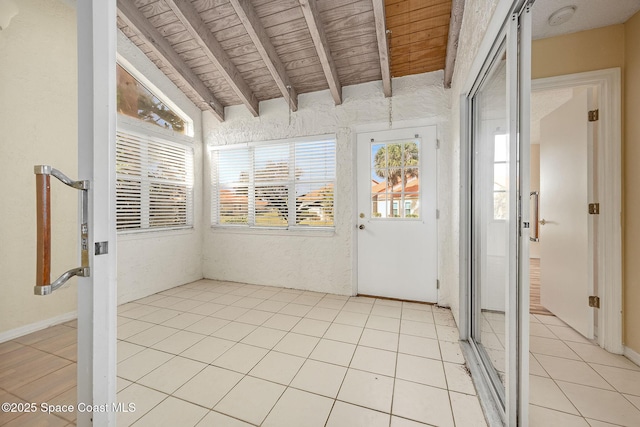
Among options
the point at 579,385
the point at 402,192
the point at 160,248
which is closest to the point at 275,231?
the point at 160,248

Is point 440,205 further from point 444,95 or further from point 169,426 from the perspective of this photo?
point 169,426

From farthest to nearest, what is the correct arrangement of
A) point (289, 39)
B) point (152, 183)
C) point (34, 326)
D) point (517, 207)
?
point (152, 183) → point (289, 39) → point (34, 326) → point (517, 207)

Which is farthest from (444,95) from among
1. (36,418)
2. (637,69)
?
(36,418)

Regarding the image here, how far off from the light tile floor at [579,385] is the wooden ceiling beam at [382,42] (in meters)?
2.82

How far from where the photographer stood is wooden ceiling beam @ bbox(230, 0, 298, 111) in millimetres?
2264

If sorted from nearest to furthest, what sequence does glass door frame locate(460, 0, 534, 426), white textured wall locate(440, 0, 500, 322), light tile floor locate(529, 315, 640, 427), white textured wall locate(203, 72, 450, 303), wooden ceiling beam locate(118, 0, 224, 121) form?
glass door frame locate(460, 0, 534, 426)
light tile floor locate(529, 315, 640, 427)
white textured wall locate(440, 0, 500, 322)
wooden ceiling beam locate(118, 0, 224, 121)
white textured wall locate(203, 72, 450, 303)

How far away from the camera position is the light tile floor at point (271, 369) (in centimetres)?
139

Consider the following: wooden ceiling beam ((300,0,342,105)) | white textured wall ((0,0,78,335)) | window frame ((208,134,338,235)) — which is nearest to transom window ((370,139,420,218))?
window frame ((208,134,338,235))

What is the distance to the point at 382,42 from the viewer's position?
2.33 metres

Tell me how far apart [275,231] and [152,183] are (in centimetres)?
171

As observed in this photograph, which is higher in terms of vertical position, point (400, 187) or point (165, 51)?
point (165, 51)

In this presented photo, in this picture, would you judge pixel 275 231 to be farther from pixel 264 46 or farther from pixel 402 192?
pixel 264 46

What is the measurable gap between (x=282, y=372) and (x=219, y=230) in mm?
2676

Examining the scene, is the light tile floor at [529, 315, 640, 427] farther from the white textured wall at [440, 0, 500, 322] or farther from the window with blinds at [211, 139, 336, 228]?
the window with blinds at [211, 139, 336, 228]
